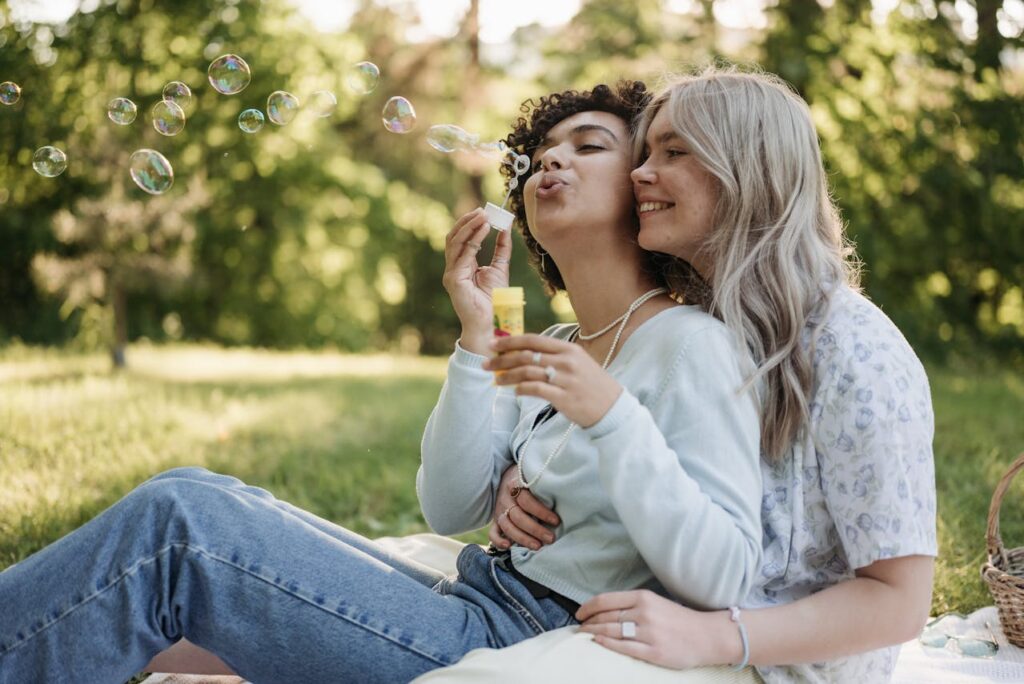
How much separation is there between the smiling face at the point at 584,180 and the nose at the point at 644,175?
109 mm

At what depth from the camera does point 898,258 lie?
9.58 meters

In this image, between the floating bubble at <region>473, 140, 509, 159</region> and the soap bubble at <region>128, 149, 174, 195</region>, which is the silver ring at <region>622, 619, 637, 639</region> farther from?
the soap bubble at <region>128, 149, 174, 195</region>

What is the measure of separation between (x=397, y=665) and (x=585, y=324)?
0.84 m

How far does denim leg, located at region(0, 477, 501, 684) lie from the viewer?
1.63m

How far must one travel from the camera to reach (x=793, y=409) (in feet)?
5.68

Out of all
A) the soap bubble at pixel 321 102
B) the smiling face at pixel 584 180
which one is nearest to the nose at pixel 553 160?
the smiling face at pixel 584 180

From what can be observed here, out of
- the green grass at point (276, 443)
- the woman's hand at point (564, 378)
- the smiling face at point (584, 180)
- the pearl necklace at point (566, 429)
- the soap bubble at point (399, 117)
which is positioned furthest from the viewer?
the green grass at point (276, 443)

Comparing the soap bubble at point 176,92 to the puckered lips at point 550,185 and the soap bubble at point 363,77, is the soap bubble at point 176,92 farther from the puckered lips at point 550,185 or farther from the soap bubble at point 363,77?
the puckered lips at point 550,185

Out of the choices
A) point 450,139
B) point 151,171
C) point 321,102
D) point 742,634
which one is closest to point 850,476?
point 742,634

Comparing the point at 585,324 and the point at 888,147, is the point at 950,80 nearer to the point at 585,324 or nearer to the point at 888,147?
the point at 888,147

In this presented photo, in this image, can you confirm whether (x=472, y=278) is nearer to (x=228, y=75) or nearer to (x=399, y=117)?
(x=399, y=117)

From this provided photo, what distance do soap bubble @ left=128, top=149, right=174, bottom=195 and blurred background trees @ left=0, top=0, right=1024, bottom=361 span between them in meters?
2.66

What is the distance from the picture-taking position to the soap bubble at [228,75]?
3.26 metres

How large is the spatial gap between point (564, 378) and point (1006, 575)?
170 cm
